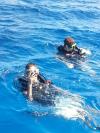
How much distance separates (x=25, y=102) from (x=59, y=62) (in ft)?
10.9

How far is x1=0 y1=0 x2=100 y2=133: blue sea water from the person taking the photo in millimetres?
9969

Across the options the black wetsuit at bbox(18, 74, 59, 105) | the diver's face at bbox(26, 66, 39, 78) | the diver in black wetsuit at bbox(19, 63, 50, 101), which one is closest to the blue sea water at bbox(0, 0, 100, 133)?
the black wetsuit at bbox(18, 74, 59, 105)

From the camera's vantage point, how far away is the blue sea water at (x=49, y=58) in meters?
9.97

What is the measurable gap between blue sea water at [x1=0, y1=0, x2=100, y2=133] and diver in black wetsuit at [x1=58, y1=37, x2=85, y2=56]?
1.43 feet

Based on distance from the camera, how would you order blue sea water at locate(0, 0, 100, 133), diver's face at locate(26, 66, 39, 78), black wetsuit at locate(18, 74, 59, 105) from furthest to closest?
1. diver's face at locate(26, 66, 39, 78)
2. black wetsuit at locate(18, 74, 59, 105)
3. blue sea water at locate(0, 0, 100, 133)

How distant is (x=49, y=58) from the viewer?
45.8 feet

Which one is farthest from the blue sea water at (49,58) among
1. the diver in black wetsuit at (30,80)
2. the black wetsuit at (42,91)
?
the diver in black wetsuit at (30,80)

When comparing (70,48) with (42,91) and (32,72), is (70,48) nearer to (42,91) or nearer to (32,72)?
(32,72)

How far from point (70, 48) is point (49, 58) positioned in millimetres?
901

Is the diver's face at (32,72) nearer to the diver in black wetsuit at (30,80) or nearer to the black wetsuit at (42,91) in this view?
the diver in black wetsuit at (30,80)

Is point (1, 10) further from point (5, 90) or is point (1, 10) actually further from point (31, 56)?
point (5, 90)

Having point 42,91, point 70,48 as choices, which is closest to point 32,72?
point 42,91

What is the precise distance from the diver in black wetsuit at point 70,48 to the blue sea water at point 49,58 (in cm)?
44

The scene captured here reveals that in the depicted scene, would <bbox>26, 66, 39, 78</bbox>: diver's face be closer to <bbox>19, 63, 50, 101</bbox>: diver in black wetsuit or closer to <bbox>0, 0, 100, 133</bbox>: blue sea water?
<bbox>19, 63, 50, 101</bbox>: diver in black wetsuit
